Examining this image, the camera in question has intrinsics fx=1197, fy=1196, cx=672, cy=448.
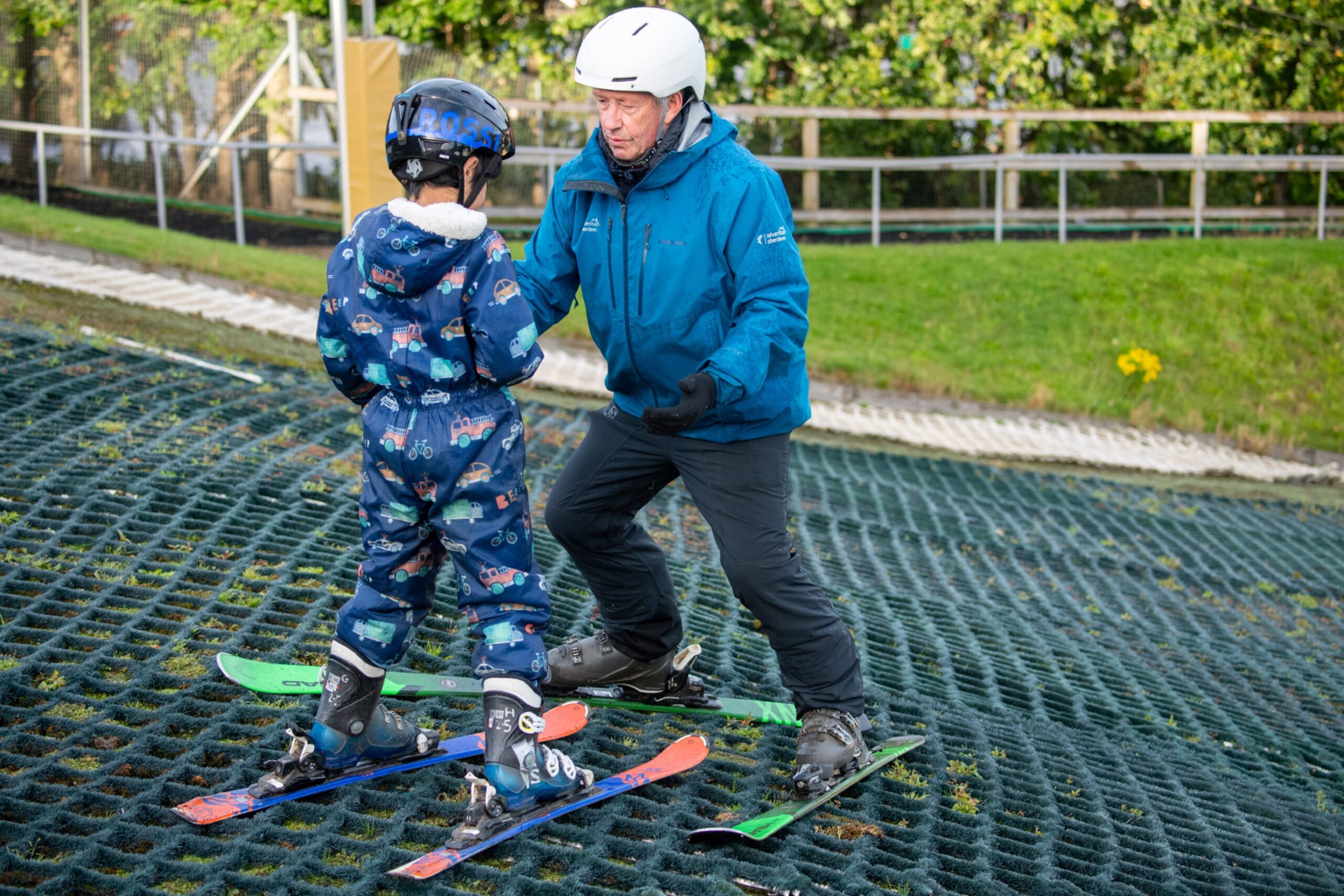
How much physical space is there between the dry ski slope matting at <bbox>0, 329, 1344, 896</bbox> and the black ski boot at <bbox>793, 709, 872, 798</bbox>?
0.09m

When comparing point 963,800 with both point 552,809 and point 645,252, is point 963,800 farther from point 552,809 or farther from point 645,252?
point 645,252

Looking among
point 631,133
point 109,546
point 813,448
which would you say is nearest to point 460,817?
point 631,133

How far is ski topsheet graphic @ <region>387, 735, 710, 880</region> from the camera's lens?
7.92 feet

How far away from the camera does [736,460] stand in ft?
10.1

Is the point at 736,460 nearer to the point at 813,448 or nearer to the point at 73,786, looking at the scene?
the point at 73,786

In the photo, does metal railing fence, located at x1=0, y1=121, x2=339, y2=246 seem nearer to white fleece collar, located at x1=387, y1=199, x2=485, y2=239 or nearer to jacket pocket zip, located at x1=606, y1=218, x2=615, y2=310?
jacket pocket zip, located at x1=606, y1=218, x2=615, y2=310

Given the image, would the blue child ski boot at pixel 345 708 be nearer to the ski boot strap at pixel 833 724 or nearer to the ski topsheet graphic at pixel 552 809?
the ski topsheet graphic at pixel 552 809

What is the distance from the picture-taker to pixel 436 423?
2551 mm

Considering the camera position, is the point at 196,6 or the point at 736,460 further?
the point at 196,6

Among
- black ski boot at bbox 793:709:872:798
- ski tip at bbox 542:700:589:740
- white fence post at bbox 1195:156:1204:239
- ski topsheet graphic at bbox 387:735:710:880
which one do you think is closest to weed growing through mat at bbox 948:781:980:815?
black ski boot at bbox 793:709:872:798

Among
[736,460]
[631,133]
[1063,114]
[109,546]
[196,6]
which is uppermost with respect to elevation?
[196,6]

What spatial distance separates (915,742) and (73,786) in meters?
2.20

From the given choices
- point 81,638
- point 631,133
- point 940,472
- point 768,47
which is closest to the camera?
point 631,133

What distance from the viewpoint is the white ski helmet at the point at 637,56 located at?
2828 mm
